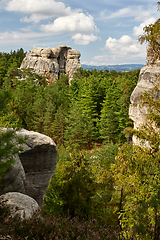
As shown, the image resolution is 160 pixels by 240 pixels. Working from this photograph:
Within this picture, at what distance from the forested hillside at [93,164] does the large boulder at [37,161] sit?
1.33 m

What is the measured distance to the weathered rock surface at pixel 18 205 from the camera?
17.0 feet

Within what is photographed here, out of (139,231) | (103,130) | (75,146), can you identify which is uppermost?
(139,231)

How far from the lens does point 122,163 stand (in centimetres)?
679

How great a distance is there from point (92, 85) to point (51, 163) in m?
22.9

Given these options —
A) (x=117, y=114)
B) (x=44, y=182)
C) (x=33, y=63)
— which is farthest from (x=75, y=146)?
(x=33, y=63)

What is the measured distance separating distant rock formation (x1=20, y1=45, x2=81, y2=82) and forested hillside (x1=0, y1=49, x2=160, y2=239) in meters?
9.68

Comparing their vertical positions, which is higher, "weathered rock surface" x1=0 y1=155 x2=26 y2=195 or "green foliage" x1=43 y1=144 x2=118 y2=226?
"weathered rock surface" x1=0 y1=155 x2=26 y2=195

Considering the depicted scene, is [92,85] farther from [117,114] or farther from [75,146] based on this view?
[75,146]

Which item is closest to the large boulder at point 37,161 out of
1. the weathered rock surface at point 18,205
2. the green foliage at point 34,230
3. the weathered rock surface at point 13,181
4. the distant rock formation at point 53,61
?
the weathered rock surface at point 13,181

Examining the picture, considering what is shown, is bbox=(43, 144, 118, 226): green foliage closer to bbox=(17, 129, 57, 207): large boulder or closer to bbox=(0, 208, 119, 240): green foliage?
bbox=(17, 129, 57, 207): large boulder

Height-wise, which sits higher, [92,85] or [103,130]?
[92,85]

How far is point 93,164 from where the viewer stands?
60.9ft

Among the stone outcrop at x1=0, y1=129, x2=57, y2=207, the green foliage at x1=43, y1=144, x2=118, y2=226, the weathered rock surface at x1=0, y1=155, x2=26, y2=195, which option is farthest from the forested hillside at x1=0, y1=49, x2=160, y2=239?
the weathered rock surface at x1=0, y1=155, x2=26, y2=195

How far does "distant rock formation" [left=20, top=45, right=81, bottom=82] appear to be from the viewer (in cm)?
5562
